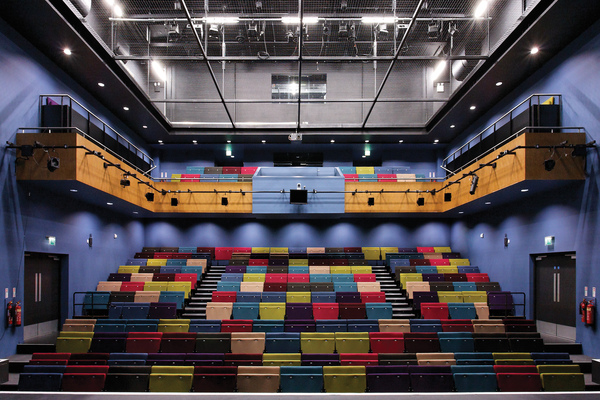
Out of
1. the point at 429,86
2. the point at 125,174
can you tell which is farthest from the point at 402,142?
the point at 125,174

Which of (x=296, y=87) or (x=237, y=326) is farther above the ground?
(x=296, y=87)

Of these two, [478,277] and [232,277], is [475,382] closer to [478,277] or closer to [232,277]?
[478,277]

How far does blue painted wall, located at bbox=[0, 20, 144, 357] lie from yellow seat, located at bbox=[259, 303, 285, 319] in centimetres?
576

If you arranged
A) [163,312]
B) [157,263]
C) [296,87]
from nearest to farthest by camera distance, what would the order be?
[163,312]
[157,263]
[296,87]

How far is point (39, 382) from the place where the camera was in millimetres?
6418

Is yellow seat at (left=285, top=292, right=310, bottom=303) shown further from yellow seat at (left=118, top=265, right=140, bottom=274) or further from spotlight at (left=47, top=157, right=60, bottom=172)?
spotlight at (left=47, top=157, right=60, bottom=172)

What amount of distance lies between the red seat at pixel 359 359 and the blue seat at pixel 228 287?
5.64 metres

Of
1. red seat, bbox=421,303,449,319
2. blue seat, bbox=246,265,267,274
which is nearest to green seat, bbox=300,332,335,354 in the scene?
red seat, bbox=421,303,449,319

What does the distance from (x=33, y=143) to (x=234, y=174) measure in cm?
879

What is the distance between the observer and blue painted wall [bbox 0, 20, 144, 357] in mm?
9070

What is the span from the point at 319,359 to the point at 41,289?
8094mm

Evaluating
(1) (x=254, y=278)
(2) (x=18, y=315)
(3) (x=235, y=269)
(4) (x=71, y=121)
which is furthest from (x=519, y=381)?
(4) (x=71, y=121)

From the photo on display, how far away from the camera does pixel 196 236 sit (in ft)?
58.2

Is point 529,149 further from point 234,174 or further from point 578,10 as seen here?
point 234,174
